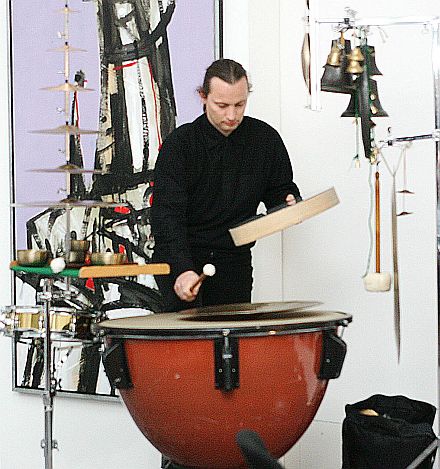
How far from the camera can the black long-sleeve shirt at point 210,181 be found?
131 inches

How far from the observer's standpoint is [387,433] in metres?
3.14

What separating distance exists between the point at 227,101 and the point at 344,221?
0.74m

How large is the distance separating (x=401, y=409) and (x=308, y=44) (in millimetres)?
1116

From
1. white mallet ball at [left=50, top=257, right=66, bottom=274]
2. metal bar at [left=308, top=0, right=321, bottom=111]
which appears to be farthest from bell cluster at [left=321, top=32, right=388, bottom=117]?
white mallet ball at [left=50, top=257, right=66, bottom=274]

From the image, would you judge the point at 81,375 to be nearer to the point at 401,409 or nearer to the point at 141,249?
the point at 141,249

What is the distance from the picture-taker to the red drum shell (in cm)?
282

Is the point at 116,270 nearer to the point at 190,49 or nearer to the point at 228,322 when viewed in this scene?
the point at 228,322

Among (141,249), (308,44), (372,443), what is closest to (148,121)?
(141,249)

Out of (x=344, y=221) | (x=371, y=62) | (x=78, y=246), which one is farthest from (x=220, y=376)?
(x=344, y=221)

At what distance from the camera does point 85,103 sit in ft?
13.6

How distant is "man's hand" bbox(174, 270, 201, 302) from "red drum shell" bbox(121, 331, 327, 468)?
0.82 ft

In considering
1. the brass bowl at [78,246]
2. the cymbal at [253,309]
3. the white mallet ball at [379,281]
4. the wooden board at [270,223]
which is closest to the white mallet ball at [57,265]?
the brass bowl at [78,246]

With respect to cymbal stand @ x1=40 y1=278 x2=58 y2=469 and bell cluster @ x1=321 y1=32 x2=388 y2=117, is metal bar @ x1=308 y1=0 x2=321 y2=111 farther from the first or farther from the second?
cymbal stand @ x1=40 y1=278 x2=58 y2=469

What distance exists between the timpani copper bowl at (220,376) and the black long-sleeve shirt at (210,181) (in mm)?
446
